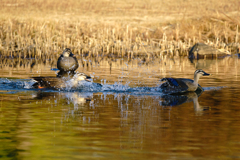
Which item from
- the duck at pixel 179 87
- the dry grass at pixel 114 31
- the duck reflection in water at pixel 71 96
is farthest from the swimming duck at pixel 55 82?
the dry grass at pixel 114 31

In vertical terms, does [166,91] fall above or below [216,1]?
below

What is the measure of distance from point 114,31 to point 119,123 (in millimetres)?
18350

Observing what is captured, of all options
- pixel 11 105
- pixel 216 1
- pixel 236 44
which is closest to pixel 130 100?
pixel 11 105

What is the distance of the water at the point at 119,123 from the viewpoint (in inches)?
216

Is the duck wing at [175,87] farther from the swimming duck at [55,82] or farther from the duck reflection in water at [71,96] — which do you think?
the swimming duck at [55,82]

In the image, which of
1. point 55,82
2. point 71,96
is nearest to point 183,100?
point 71,96

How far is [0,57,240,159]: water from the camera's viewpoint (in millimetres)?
5488

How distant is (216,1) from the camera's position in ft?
142

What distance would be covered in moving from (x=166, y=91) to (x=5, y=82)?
176 inches

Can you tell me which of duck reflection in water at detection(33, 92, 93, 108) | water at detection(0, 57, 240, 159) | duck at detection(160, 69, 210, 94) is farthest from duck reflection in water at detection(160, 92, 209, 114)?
duck reflection in water at detection(33, 92, 93, 108)

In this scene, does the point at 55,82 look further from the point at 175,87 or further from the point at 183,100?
the point at 183,100

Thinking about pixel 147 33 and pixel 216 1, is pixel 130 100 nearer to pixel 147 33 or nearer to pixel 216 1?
pixel 147 33

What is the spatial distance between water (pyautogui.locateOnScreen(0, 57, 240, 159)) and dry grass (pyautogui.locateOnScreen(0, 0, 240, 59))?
9.83 metres

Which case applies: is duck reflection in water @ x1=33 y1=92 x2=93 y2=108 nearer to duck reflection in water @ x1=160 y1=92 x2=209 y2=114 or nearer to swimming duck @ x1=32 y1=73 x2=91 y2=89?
swimming duck @ x1=32 y1=73 x2=91 y2=89
